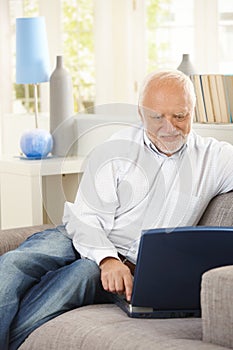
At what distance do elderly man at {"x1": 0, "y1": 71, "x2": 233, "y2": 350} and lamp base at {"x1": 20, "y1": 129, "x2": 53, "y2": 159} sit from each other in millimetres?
1499

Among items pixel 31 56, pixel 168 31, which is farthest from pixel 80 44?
pixel 31 56

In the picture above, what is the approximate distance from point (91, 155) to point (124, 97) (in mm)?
3761

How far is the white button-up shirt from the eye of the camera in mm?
2668

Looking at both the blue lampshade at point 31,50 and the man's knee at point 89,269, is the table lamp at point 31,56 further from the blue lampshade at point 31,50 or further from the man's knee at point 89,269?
the man's knee at point 89,269

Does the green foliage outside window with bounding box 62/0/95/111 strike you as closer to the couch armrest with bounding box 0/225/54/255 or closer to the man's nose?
the couch armrest with bounding box 0/225/54/255

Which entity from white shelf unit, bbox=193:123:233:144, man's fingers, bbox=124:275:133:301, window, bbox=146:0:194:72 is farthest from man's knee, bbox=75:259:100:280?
window, bbox=146:0:194:72

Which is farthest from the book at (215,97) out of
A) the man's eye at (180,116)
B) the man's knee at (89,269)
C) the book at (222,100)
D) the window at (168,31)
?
the window at (168,31)

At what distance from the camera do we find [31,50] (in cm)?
441

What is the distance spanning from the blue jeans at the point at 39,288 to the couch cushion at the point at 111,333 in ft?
0.23

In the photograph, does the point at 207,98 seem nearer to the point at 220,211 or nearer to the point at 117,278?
the point at 220,211

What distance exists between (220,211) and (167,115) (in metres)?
0.33

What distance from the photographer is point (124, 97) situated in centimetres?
652

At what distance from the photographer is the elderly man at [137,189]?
2639 millimetres

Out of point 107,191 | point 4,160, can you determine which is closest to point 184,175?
point 107,191
